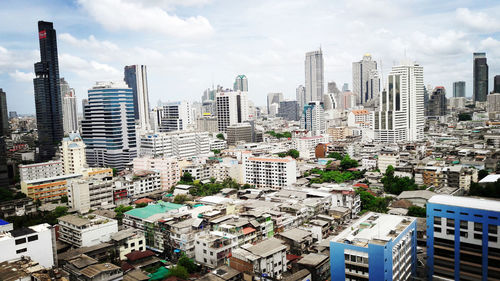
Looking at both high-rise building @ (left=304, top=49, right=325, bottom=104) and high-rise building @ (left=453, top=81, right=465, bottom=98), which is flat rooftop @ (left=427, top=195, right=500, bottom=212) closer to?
high-rise building @ (left=304, top=49, right=325, bottom=104)

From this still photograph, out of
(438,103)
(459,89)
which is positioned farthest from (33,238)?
(459,89)

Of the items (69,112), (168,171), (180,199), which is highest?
(69,112)

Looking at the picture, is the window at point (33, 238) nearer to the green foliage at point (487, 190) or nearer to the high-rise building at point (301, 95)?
the green foliage at point (487, 190)

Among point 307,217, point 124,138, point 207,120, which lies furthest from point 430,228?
point 207,120

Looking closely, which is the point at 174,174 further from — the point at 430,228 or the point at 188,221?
the point at 430,228

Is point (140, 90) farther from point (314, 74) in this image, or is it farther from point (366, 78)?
point (366, 78)

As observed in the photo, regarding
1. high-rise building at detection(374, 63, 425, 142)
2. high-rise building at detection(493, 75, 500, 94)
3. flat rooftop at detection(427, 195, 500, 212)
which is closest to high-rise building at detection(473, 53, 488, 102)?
high-rise building at detection(493, 75, 500, 94)
